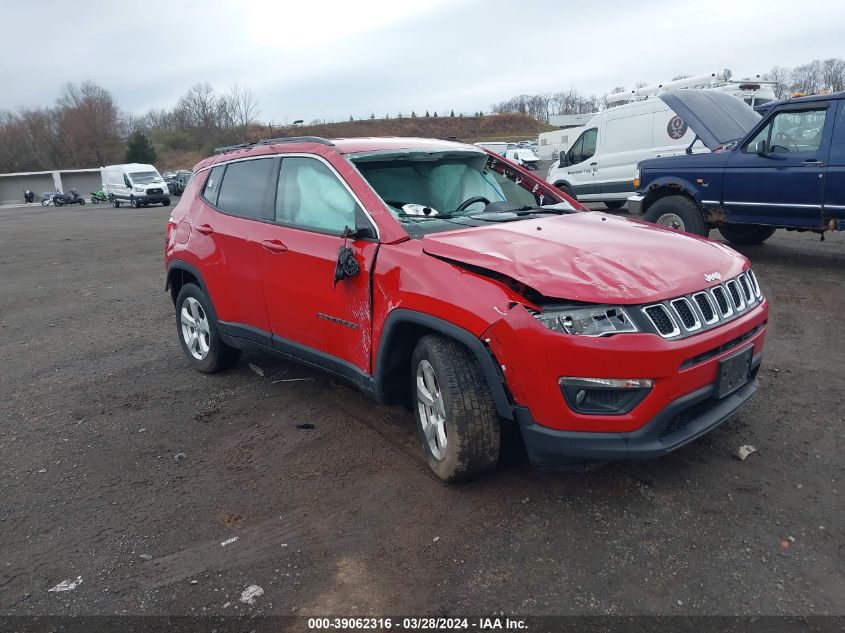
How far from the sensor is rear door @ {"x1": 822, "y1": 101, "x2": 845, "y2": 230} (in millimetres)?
6949

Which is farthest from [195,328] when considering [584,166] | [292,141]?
[584,166]

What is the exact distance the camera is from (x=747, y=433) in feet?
12.1

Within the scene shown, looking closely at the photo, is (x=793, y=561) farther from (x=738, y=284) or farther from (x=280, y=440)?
(x=280, y=440)

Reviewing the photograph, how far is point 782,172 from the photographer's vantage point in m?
7.47

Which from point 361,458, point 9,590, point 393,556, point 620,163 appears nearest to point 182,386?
point 361,458

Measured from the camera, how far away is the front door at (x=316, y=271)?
11.8ft

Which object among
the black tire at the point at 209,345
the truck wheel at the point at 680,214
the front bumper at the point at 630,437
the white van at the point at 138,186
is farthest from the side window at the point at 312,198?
the white van at the point at 138,186

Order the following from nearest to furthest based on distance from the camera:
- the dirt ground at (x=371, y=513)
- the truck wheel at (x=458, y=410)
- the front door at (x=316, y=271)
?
the dirt ground at (x=371, y=513) → the truck wheel at (x=458, y=410) → the front door at (x=316, y=271)

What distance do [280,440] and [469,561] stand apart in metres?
1.73

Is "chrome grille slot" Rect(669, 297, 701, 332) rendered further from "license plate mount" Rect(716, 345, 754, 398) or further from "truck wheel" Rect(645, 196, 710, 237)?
"truck wheel" Rect(645, 196, 710, 237)

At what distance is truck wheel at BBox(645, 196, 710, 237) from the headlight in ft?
20.1

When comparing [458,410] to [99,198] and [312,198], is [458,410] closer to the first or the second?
[312,198]

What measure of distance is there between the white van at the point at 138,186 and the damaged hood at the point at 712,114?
30.1 m

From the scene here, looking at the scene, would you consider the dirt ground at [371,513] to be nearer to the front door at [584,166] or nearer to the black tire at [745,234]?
the black tire at [745,234]
